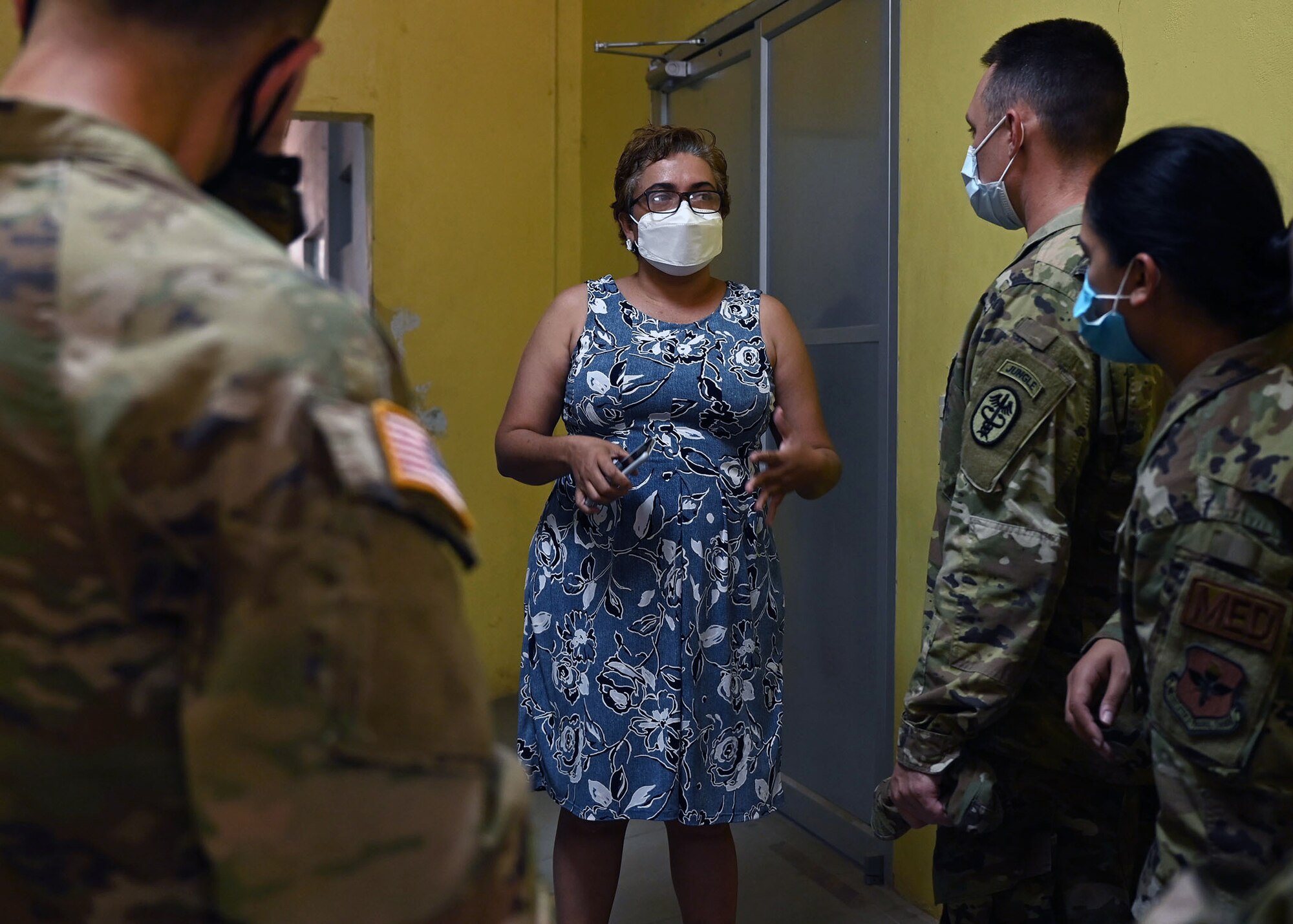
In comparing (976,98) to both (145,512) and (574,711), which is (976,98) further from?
(145,512)

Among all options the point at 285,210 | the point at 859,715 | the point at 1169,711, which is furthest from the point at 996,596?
the point at 859,715

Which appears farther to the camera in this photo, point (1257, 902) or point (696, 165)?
point (696, 165)

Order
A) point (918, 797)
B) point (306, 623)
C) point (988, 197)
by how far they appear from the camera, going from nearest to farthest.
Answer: point (306, 623) → point (918, 797) → point (988, 197)

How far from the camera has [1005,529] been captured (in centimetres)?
148

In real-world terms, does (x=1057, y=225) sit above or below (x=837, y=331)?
above

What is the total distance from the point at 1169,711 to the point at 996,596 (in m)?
0.32

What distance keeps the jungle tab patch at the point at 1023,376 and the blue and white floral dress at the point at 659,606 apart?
686 millimetres

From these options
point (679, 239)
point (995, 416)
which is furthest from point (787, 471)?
point (995, 416)

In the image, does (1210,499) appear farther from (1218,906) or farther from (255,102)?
(255,102)

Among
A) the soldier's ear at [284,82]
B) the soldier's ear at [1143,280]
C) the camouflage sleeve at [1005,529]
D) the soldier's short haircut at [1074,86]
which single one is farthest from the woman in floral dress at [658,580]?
the soldier's ear at [284,82]

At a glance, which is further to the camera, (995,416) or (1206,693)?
(995,416)

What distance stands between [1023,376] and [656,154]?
1056mm

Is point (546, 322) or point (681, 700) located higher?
point (546, 322)

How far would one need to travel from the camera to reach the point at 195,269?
0.57m
